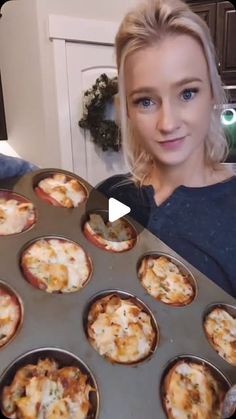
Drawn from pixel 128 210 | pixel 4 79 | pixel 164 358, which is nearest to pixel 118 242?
pixel 128 210

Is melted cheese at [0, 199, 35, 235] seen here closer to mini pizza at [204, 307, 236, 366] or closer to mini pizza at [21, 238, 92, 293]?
mini pizza at [21, 238, 92, 293]

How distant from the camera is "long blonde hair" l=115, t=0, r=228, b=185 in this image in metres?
0.43

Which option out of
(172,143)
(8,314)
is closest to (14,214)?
(8,314)

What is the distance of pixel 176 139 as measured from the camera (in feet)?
1.52

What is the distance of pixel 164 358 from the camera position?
423 millimetres

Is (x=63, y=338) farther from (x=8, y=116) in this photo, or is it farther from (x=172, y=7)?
(x=172, y=7)

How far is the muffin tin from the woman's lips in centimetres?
11

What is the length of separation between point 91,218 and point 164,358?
0.66 ft

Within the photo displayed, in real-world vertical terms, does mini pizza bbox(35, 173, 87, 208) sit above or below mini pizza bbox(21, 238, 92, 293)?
above

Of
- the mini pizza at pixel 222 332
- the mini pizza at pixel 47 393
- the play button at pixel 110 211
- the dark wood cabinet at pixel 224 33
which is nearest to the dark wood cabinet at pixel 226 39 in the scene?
the dark wood cabinet at pixel 224 33

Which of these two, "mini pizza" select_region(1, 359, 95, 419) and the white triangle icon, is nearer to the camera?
"mini pizza" select_region(1, 359, 95, 419)

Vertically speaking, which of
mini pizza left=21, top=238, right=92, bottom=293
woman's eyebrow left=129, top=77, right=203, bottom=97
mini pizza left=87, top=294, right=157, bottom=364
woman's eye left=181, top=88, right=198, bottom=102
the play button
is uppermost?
woman's eyebrow left=129, top=77, right=203, bottom=97

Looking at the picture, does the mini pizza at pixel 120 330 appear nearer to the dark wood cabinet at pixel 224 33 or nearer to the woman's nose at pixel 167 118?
the woman's nose at pixel 167 118

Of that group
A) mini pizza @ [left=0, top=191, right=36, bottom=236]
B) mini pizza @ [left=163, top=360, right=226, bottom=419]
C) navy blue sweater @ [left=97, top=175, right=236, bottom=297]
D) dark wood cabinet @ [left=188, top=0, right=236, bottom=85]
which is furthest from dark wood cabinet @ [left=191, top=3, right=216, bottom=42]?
mini pizza @ [left=163, top=360, right=226, bottom=419]
